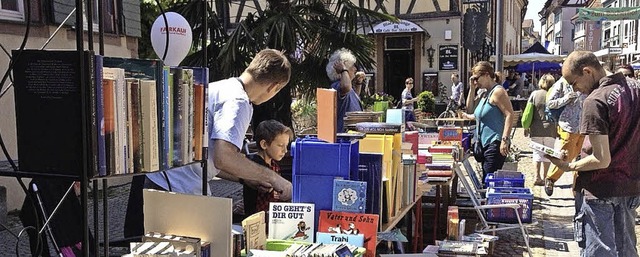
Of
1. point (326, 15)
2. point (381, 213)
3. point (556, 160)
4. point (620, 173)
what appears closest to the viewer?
point (381, 213)

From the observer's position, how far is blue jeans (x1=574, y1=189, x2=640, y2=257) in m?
3.12

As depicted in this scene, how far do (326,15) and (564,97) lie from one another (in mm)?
2969

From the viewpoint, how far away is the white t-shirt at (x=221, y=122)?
2488 mm

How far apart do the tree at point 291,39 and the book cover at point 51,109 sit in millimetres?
4311

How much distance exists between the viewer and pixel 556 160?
134 inches

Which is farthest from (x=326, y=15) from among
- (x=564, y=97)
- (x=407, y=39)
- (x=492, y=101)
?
(x=407, y=39)

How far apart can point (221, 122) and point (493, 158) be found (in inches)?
133

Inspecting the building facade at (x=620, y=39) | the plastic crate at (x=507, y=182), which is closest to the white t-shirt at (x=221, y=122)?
the plastic crate at (x=507, y=182)

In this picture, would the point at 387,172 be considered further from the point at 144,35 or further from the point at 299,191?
the point at 144,35

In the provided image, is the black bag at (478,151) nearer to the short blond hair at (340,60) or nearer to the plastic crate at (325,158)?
the short blond hair at (340,60)

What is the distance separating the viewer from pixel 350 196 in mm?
2408

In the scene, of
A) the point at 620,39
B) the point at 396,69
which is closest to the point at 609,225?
the point at 396,69

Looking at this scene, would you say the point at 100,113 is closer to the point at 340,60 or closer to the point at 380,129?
the point at 380,129

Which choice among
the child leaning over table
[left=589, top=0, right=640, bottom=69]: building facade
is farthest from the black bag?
[left=589, top=0, right=640, bottom=69]: building facade
